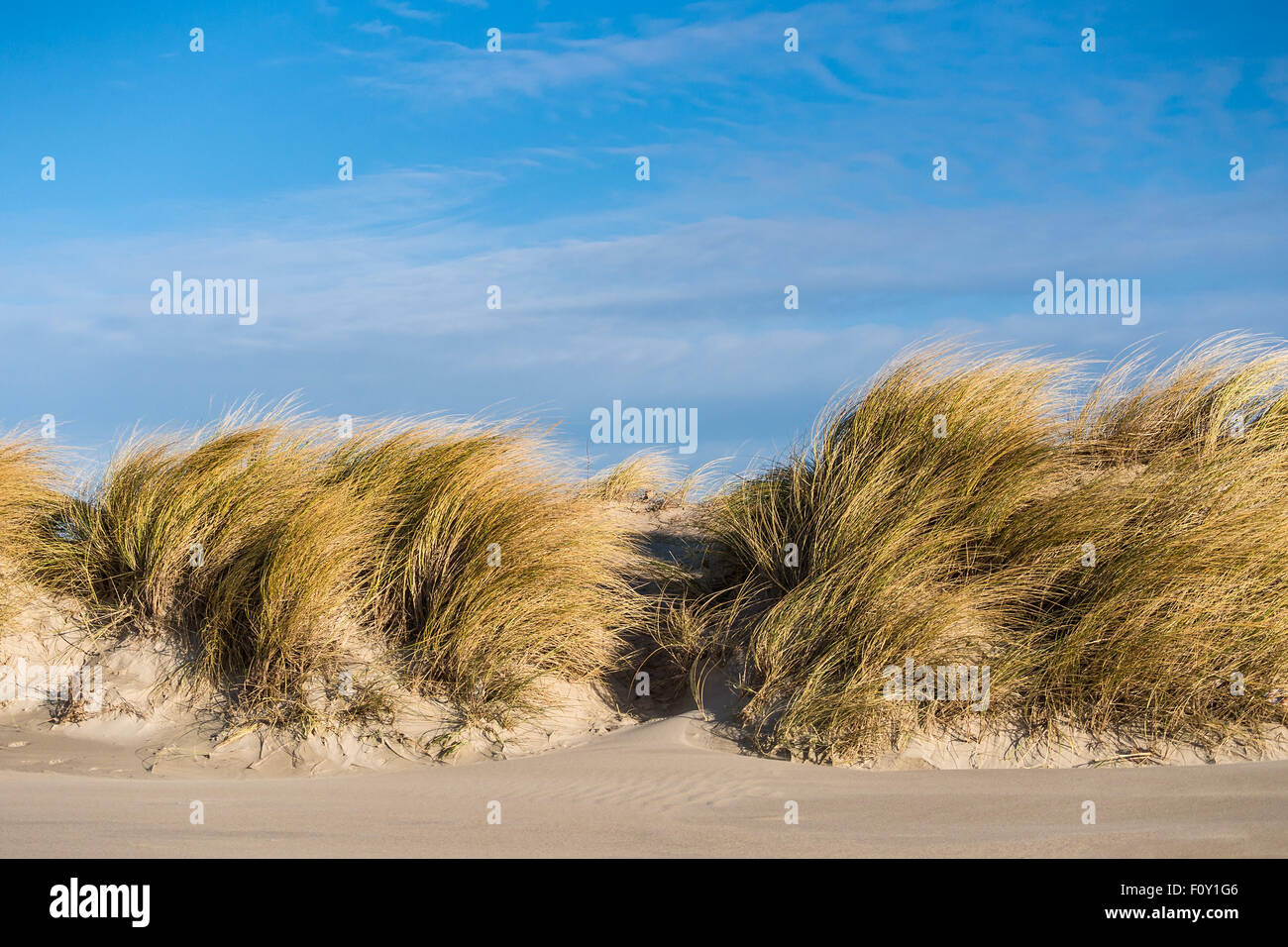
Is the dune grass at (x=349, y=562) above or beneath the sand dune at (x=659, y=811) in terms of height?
above

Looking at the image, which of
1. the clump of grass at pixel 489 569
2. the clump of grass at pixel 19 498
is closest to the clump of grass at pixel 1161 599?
the clump of grass at pixel 489 569

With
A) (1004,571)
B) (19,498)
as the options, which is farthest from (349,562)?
(1004,571)

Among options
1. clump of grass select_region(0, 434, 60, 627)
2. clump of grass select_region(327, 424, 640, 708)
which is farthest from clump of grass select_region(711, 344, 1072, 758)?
clump of grass select_region(0, 434, 60, 627)

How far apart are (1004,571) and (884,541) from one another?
0.75 metres

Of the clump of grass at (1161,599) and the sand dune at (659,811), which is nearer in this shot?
the sand dune at (659,811)

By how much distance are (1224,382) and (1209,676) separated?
11.3ft

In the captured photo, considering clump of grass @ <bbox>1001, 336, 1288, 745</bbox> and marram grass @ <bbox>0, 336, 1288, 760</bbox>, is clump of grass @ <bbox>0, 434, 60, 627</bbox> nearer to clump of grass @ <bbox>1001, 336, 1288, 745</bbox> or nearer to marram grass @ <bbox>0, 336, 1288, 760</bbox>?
marram grass @ <bbox>0, 336, 1288, 760</bbox>

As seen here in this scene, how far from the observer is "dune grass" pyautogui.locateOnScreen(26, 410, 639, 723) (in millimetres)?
6219

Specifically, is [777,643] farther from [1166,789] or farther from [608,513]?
[608,513]

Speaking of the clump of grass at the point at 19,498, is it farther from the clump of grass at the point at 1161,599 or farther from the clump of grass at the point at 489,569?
the clump of grass at the point at 1161,599

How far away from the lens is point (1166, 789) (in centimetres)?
482

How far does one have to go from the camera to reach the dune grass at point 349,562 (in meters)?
6.22

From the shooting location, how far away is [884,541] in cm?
638

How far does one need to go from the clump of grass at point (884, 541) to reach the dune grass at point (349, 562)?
1.15m
